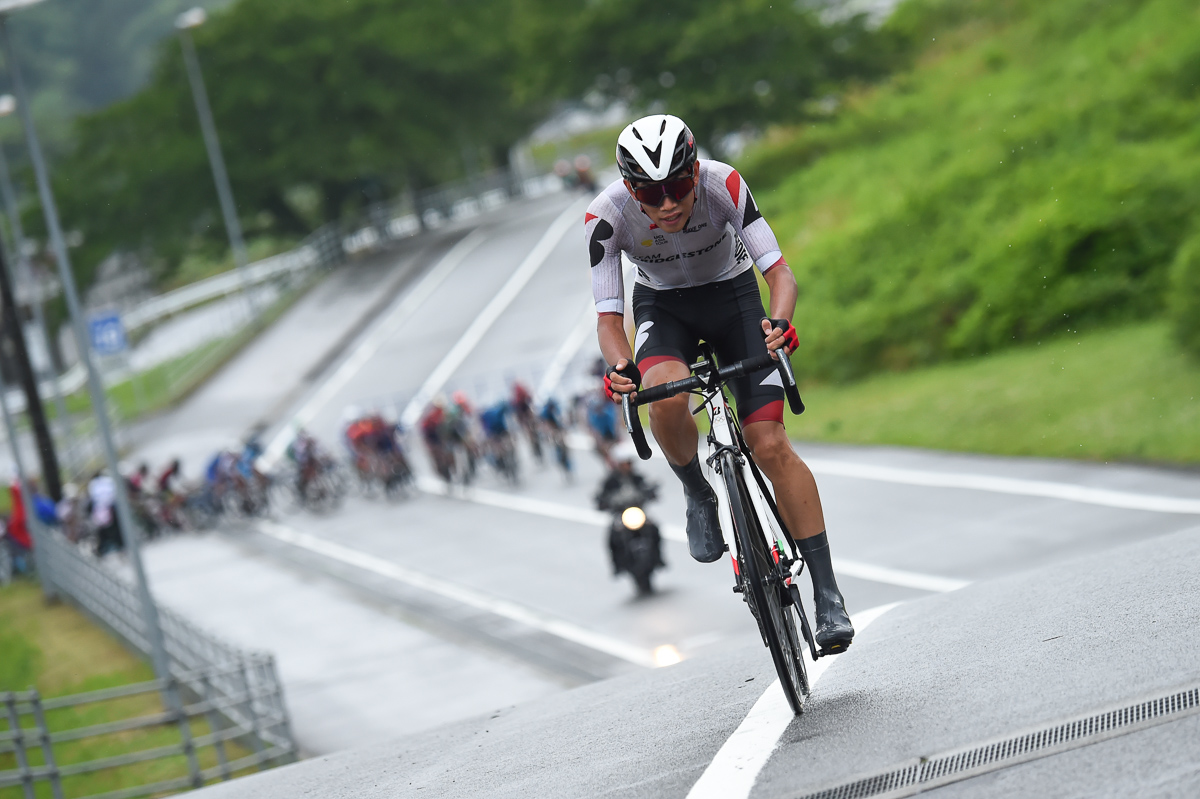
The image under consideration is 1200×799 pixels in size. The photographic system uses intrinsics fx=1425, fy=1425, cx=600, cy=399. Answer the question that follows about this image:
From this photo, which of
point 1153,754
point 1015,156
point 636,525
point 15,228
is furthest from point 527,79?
point 1153,754

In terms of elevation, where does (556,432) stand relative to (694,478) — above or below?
below

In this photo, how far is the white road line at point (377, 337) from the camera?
3964 cm

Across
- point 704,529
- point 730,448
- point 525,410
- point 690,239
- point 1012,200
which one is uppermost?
point 690,239

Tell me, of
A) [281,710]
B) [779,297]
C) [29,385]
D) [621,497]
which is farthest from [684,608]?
[29,385]

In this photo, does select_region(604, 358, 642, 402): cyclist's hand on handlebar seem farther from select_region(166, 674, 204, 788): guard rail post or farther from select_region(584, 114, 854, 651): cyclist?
select_region(166, 674, 204, 788): guard rail post

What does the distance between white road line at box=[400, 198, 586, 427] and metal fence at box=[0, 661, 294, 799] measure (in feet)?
62.1

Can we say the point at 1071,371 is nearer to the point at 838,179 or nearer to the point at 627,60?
the point at 838,179

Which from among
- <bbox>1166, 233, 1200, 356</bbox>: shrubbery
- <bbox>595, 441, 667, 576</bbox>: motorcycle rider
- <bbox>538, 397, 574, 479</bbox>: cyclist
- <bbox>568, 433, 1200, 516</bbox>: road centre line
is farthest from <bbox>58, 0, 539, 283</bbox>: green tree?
<bbox>595, 441, 667, 576</bbox>: motorcycle rider

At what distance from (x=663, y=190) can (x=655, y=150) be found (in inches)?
7.0

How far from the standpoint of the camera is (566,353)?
1512 inches

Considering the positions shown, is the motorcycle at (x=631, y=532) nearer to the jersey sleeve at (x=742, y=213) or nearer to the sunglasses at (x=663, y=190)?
the jersey sleeve at (x=742, y=213)

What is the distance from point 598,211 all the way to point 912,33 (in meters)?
45.0

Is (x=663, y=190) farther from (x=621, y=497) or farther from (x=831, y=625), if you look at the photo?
(x=621, y=497)

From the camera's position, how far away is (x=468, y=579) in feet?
70.4
